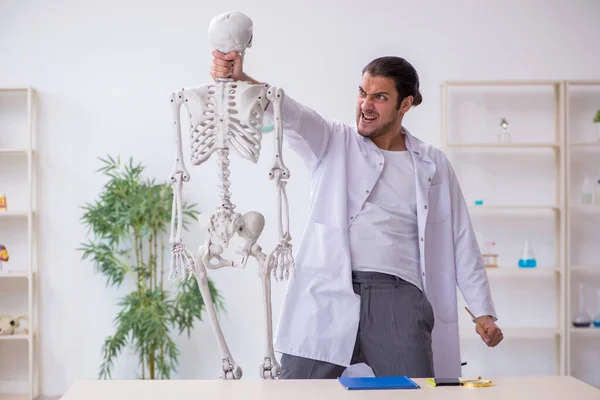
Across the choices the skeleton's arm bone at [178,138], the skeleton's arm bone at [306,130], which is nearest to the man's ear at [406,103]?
the skeleton's arm bone at [306,130]

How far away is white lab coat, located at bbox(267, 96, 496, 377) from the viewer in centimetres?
244

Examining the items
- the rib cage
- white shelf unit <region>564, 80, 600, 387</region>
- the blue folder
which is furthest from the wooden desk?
white shelf unit <region>564, 80, 600, 387</region>

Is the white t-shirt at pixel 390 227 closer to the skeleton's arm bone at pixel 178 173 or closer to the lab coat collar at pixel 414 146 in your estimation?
the lab coat collar at pixel 414 146

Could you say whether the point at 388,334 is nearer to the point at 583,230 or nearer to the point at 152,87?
the point at 152,87

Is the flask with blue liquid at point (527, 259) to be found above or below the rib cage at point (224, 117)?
below

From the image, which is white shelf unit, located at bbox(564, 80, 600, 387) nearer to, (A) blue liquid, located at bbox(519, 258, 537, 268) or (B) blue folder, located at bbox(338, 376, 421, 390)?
(A) blue liquid, located at bbox(519, 258, 537, 268)

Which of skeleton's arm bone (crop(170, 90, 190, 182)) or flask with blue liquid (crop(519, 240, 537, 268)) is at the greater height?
skeleton's arm bone (crop(170, 90, 190, 182))

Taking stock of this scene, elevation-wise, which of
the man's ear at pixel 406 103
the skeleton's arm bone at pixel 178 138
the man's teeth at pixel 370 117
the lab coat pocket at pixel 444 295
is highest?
the man's ear at pixel 406 103

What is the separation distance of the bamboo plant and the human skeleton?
234cm

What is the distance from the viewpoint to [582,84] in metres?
4.78

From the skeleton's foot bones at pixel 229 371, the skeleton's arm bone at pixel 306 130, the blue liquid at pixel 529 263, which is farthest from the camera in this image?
the blue liquid at pixel 529 263

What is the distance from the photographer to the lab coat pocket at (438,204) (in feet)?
8.77

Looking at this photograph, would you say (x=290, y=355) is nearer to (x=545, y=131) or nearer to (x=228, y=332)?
(x=228, y=332)

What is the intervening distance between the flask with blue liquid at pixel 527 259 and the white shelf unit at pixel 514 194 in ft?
0.55
